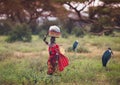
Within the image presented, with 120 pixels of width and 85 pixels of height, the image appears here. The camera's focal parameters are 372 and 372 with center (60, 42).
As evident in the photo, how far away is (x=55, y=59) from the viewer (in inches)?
408

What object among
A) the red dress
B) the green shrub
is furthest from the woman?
the green shrub

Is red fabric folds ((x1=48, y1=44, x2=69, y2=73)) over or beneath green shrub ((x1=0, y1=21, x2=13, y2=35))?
over

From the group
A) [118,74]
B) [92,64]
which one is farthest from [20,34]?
[118,74]

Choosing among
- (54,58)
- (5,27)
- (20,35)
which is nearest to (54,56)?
(54,58)

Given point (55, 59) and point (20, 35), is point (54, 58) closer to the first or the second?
point (55, 59)

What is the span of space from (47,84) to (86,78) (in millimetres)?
1674

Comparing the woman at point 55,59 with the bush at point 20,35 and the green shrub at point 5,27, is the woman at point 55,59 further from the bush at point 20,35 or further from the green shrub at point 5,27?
the green shrub at point 5,27

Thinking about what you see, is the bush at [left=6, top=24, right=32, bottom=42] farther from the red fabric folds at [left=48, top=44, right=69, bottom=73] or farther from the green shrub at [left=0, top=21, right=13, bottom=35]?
the red fabric folds at [left=48, top=44, right=69, bottom=73]

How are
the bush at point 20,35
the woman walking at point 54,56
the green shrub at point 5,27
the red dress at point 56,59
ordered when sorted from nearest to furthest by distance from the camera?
the woman walking at point 54,56, the red dress at point 56,59, the bush at point 20,35, the green shrub at point 5,27

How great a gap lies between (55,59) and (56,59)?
0.12 ft

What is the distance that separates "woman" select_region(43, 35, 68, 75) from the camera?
33.8 feet

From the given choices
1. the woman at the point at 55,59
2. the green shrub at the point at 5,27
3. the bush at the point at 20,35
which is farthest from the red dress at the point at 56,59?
the green shrub at the point at 5,27

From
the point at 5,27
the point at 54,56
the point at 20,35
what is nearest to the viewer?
the point at 54,56

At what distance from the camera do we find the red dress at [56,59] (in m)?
10.3
